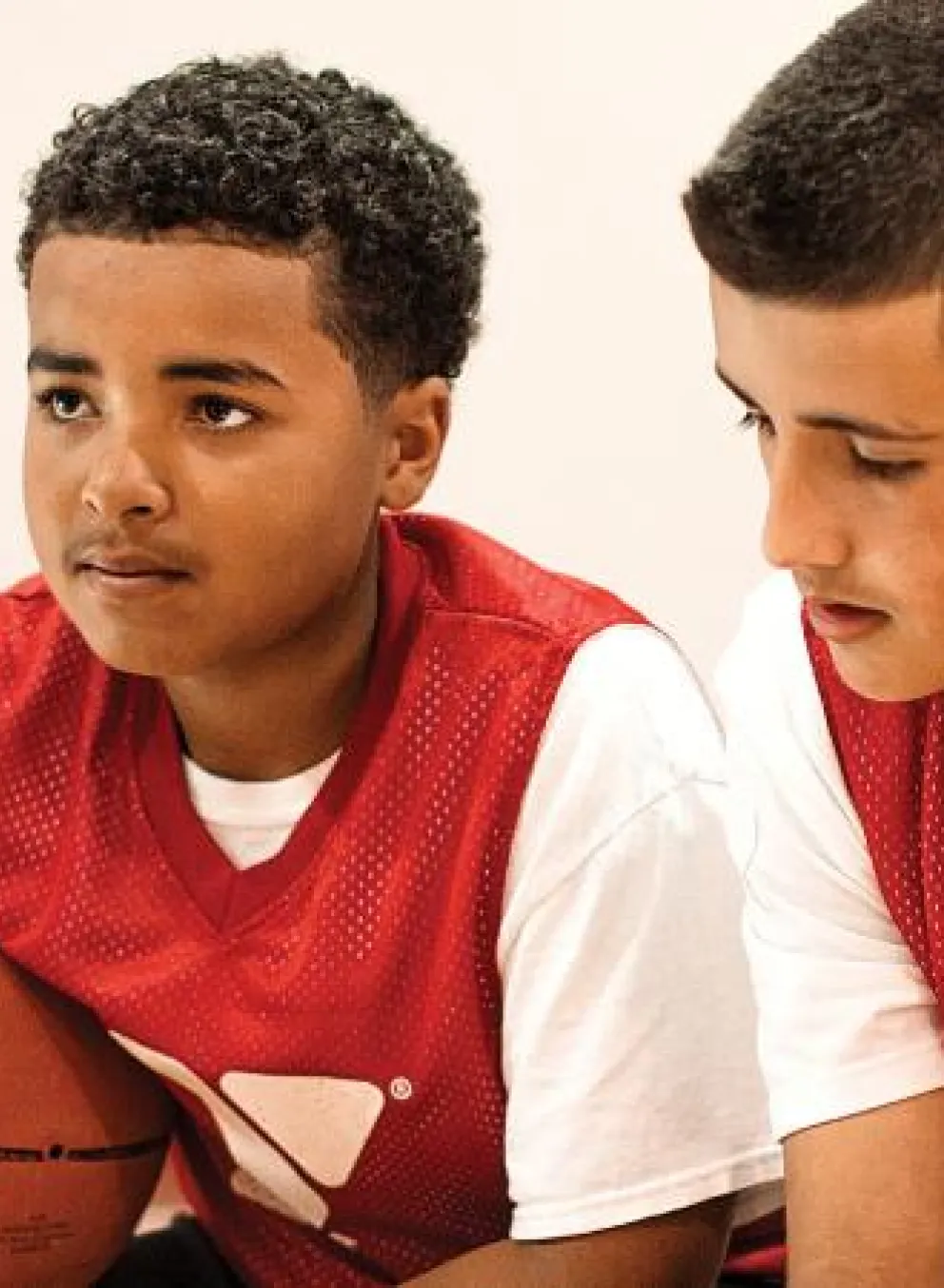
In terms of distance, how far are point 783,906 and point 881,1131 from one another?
117 millimetres

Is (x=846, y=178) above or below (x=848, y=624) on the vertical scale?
above

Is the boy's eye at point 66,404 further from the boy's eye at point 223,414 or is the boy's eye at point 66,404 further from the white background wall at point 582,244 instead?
the white background wall at point 582,244

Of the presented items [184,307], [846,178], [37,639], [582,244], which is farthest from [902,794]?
[582,244]

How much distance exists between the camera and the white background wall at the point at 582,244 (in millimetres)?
1752

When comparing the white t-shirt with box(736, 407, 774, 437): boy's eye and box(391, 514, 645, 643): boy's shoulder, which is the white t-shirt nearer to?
box(391, 514, 645, 643): boy's shoulder

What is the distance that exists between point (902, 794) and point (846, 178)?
307mm

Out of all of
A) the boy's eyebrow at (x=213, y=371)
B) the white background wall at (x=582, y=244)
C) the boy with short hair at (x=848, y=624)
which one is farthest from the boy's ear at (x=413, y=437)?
the white background wall at (x=582, y=244)

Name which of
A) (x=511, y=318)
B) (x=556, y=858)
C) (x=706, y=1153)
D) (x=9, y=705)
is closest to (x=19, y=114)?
(x=511, y=318)

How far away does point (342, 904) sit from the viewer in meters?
1.29

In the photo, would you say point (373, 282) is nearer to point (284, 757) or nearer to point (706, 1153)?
point (284, 757)

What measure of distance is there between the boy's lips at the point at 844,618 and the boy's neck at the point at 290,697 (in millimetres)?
356

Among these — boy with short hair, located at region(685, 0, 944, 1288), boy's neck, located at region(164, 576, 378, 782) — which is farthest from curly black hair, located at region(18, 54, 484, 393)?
boy with short hair, located at region(685, 0, 944, 1288)

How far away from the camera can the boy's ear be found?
1.32m

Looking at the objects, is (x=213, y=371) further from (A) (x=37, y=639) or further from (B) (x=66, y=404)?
(A) (x=37, y=639)
